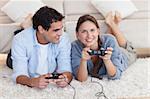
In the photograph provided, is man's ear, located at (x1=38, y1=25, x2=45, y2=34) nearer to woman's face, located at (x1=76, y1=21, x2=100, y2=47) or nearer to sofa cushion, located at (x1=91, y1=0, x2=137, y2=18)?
woman's face, located at (x1=76, y1=21, x2=100, y2=47)

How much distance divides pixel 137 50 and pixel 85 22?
75 cm

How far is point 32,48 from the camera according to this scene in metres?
2.03

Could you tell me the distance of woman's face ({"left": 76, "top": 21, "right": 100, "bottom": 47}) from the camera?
202 cm

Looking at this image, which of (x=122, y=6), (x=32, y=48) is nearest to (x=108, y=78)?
(x=32, y=48)

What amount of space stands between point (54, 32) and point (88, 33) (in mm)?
222

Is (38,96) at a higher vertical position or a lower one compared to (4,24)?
lower

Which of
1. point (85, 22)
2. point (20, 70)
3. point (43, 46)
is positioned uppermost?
point (85, 22)

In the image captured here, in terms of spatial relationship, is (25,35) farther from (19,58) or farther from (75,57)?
(75,57)

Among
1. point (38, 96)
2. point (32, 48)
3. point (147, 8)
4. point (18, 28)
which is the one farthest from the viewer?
point (147, 8)

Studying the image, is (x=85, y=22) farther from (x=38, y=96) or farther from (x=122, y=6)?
(x=122, y=6)

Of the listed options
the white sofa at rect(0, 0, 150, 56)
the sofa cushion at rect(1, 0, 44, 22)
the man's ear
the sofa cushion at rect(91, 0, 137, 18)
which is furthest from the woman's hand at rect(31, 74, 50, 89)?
the sofa cushion at rect(91, 0, 137, 18)

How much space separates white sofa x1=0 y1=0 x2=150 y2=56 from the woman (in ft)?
1.37

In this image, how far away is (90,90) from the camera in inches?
75.8

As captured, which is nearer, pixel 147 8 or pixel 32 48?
pixel 32 48
